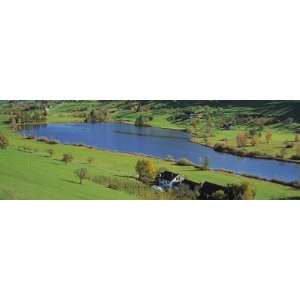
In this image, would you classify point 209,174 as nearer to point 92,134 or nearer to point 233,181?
point 233,181

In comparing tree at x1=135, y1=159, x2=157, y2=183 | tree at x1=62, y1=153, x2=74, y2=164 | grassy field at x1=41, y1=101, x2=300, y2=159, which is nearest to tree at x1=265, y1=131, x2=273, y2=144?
grassy field at x1=41, y1=101, x2=300, y2=159

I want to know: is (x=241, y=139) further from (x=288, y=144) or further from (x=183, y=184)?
(x=183, y=184)

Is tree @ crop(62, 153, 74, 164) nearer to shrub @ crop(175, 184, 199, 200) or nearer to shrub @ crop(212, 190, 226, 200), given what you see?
shrub @ crop(175, 184, 199, 200)

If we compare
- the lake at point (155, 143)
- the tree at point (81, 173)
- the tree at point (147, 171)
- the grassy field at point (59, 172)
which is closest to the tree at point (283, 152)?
the lake at point (155, 143)

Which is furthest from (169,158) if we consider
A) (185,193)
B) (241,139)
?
(241,139)

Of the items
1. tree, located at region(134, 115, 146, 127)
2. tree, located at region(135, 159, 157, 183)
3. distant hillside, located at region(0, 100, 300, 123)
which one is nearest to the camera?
distant hillside, located at region(0, 100, 300, 123)

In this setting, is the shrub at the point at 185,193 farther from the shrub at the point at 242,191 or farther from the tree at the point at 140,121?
the tree at the point at 140,121
